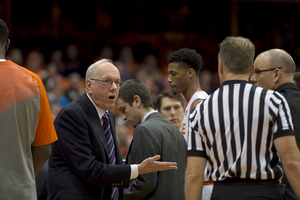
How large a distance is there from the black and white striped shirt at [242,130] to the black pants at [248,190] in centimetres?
4

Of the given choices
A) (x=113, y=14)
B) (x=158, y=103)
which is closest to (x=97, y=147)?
(x=158, y=103)

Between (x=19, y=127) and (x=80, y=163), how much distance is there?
562 mm

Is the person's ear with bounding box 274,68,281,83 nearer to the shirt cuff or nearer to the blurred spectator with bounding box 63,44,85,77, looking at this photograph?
the shirt cuff

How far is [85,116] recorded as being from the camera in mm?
2924

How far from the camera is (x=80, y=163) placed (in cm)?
278

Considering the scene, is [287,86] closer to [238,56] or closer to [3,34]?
[238,56]

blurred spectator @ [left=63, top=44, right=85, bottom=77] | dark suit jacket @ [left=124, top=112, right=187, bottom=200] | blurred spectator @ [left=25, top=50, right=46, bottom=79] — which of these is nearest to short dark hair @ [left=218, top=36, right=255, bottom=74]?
dark suit jacket @ [left=124, top=112, right=187, bottom=200]

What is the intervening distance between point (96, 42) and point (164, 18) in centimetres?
326

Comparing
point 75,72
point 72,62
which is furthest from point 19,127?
point 72,62

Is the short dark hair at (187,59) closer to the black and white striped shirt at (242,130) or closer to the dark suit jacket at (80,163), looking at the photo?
the dark suit jacket at (80,163)

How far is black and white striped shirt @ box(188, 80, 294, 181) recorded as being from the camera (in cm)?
230

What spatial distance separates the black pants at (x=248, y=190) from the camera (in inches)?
89.1

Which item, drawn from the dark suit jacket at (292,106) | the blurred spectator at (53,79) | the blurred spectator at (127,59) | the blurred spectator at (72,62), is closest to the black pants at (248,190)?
the dark suit jacket at (292,106)

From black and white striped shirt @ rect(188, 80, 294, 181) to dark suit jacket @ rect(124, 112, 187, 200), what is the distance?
2.37ft
